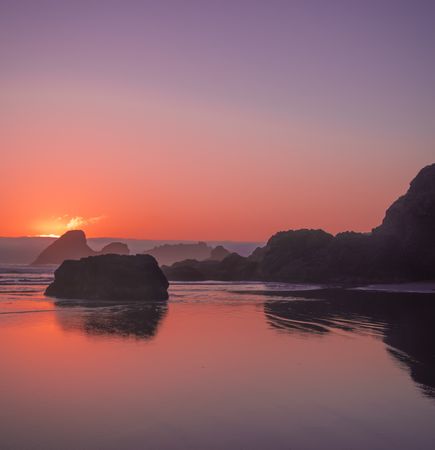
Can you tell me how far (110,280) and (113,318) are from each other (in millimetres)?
16508

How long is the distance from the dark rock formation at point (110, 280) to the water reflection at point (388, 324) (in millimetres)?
12266

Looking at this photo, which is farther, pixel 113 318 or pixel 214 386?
pixel 113 318

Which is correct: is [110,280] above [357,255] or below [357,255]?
below

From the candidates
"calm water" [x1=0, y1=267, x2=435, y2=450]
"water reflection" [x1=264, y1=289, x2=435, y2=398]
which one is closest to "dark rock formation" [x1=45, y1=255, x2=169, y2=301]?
"water reflection" [x1=264, y1=289, x2=435, y2=398]

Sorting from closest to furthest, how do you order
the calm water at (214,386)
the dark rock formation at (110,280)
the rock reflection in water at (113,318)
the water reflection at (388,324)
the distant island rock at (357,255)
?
1. the calm water at (214,386)
2. the water reflection at (388,324)
3. the rock reflection in water at (113,318)
4. the dark rock formation at (110,280)
5. the distant island rock at (357,255)

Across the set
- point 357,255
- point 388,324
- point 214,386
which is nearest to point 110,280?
point 388,324

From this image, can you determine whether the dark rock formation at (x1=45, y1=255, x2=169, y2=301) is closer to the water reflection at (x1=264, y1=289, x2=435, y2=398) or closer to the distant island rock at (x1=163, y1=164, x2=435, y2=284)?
the water reflection at (x1=264, y1=289, x2=435, y2=398)

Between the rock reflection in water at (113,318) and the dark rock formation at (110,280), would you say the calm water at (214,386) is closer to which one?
the rock reflection in water at (113,318)

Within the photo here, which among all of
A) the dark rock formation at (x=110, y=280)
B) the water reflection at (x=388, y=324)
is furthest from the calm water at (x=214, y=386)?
the dark rock formation at (x=110, y=280)

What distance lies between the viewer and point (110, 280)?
45688 mm

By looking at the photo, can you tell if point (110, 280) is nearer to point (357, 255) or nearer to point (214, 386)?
point (214, 386)

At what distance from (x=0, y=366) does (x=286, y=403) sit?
965 cm

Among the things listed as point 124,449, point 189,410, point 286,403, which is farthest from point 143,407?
point 286,403

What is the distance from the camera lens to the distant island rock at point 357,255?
83500 mm
